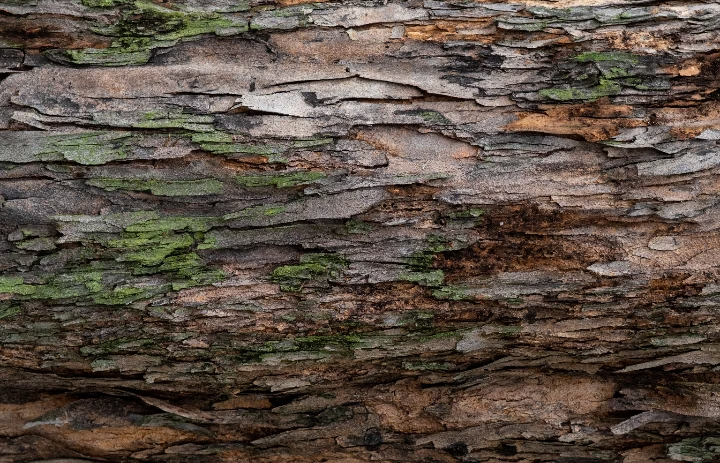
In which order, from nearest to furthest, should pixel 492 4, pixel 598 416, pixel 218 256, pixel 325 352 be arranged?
pixel 492 4
pixel 218 256
pixel 325 352
pixel 598 416

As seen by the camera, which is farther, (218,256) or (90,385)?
(90,385)

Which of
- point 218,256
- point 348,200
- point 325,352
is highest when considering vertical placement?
point 348,200

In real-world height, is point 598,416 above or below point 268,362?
below

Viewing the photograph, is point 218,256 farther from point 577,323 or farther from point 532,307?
point 577,323

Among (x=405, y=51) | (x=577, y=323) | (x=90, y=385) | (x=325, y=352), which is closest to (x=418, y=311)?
(x=325, y=352)

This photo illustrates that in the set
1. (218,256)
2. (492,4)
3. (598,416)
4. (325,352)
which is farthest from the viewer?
(598,416)

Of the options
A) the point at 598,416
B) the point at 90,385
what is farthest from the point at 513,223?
the point at 90,385

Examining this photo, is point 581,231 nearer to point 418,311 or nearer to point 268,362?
point 418,311
